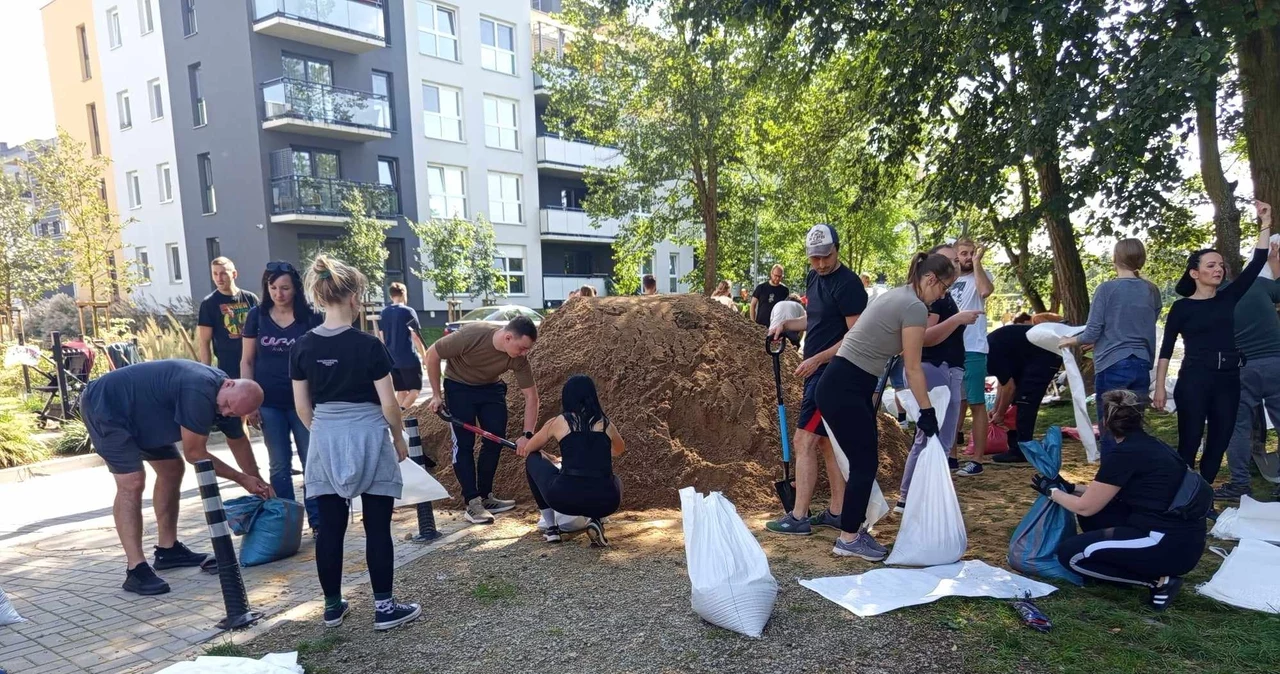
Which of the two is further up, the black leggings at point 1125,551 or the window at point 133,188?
the window at point 133,188

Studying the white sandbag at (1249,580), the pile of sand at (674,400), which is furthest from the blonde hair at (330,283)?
the white sandbag at (1249,580)

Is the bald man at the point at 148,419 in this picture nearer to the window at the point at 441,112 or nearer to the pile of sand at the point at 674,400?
the pile of sand at the point at 674,400

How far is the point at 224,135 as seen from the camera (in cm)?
2114

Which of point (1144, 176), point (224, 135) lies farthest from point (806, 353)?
point (224, 135)

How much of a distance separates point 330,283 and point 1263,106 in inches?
322

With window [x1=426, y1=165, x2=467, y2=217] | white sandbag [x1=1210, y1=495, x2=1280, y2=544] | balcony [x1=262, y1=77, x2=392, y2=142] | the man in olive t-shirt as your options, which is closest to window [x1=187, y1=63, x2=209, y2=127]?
balcony [x1=262, y1=77, x2=392, y2=142]

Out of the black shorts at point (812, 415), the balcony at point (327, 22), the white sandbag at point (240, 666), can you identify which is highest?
the balcony at point (327, 22)

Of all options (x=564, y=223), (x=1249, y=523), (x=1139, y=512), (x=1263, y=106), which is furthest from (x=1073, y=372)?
(x=564, y=223)

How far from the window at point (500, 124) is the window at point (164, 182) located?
33.5ft

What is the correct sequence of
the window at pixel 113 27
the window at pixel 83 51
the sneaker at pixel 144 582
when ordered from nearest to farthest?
the sneaker at pixel 144 582 < the window at pixel 113 27 < the window at pixel 83 51

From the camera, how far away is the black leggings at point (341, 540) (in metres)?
3.36

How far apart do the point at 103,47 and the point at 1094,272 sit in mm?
30177

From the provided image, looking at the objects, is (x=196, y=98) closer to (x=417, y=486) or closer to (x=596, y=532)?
(x=417, y=486)

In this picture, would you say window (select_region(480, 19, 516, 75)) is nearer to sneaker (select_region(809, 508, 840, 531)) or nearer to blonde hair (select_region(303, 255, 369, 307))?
blonde hair (select_region(303, 255, 369, 307))
